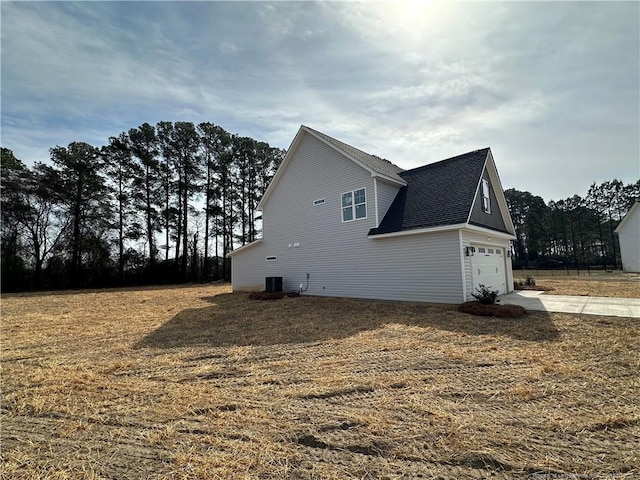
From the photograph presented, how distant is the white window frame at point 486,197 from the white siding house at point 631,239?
74.2 ft

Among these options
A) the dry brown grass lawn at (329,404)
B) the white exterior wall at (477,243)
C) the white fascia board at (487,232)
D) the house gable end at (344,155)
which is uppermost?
the house gable end at (344,155)

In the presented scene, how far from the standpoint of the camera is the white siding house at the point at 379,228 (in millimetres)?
9820

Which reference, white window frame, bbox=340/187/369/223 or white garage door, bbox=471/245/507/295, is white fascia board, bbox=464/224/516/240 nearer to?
white garage door, bbox=471/245/507/295

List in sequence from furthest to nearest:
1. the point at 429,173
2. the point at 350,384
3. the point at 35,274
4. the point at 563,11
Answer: the point at 35,274 → the point at 429,173 → the point at 563,11 → the point at 350,384

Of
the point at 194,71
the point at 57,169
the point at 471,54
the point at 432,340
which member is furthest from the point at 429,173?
the point at 57,169

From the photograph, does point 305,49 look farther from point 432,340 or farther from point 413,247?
point 432,340

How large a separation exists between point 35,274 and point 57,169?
26.6 ft

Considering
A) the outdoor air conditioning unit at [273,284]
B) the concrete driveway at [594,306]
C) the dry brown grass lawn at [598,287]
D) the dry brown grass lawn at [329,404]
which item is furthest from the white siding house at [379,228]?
the dry brown grass lawn at [329,404]

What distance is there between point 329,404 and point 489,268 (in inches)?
428

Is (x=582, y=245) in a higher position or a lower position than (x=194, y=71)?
lower

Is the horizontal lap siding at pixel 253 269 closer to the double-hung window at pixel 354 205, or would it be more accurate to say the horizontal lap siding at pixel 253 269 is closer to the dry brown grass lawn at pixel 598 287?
the double-hung window at pixel 354 205

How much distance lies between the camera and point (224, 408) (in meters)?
2.98

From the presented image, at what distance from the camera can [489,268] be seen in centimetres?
1156

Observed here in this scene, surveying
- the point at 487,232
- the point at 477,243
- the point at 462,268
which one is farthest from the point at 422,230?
the point at 487,232
